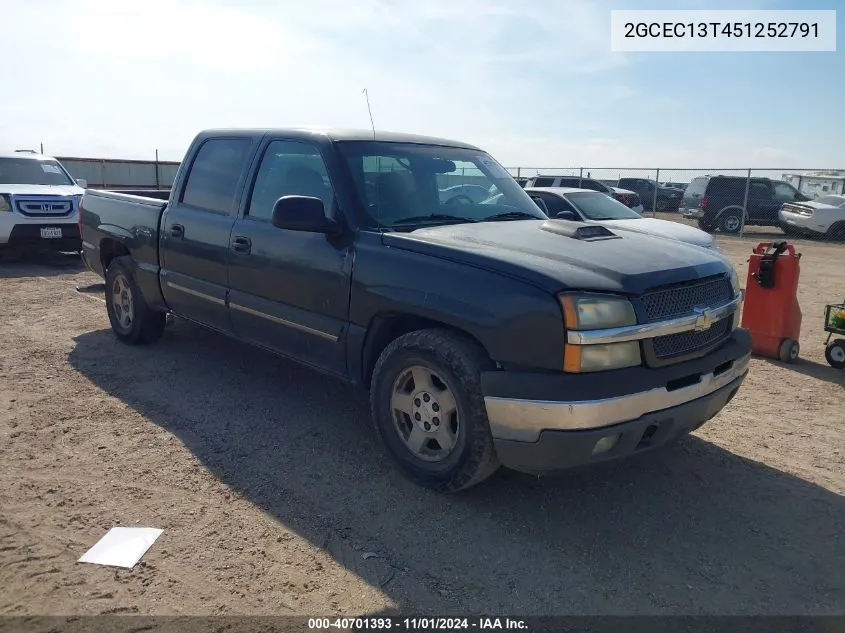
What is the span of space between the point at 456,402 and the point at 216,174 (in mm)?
2824

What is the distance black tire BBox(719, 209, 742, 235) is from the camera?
22.2 m

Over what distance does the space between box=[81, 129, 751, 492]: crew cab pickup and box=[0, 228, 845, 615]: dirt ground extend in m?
0.43

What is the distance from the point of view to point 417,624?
2.73 m

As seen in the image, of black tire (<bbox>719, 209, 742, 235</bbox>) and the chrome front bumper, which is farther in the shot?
black tire (<bbox>719, 209, 742, 235</bbox>)

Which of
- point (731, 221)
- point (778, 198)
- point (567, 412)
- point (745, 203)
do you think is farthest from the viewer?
point (778, 198)

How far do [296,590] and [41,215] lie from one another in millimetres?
10379

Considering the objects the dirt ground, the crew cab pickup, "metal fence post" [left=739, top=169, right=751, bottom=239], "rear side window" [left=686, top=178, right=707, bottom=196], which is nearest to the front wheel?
"metal fence post" [left=739, top=169, right=751, bottom=239]

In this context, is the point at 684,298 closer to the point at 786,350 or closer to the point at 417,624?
the point at 417,624

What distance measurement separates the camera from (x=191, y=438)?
4434 millimetres

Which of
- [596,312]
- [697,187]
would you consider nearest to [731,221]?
[697,187]

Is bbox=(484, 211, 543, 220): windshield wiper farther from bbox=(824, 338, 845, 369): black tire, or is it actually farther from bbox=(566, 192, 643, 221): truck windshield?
bbox=(566, 192, 643, 221): truck windshield

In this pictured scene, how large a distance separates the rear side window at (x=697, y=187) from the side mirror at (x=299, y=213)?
21.5m

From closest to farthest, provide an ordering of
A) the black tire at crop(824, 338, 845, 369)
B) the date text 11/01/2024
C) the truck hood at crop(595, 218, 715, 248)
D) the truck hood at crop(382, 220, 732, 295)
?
the date text 11/01/2024, the truck hood at crop(382, 220, 732, 295), the black tire at crop(824, 338, 845, 369), the truck hood at crop(595, 218, 715, 248)

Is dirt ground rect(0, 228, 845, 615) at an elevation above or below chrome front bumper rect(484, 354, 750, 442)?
below
